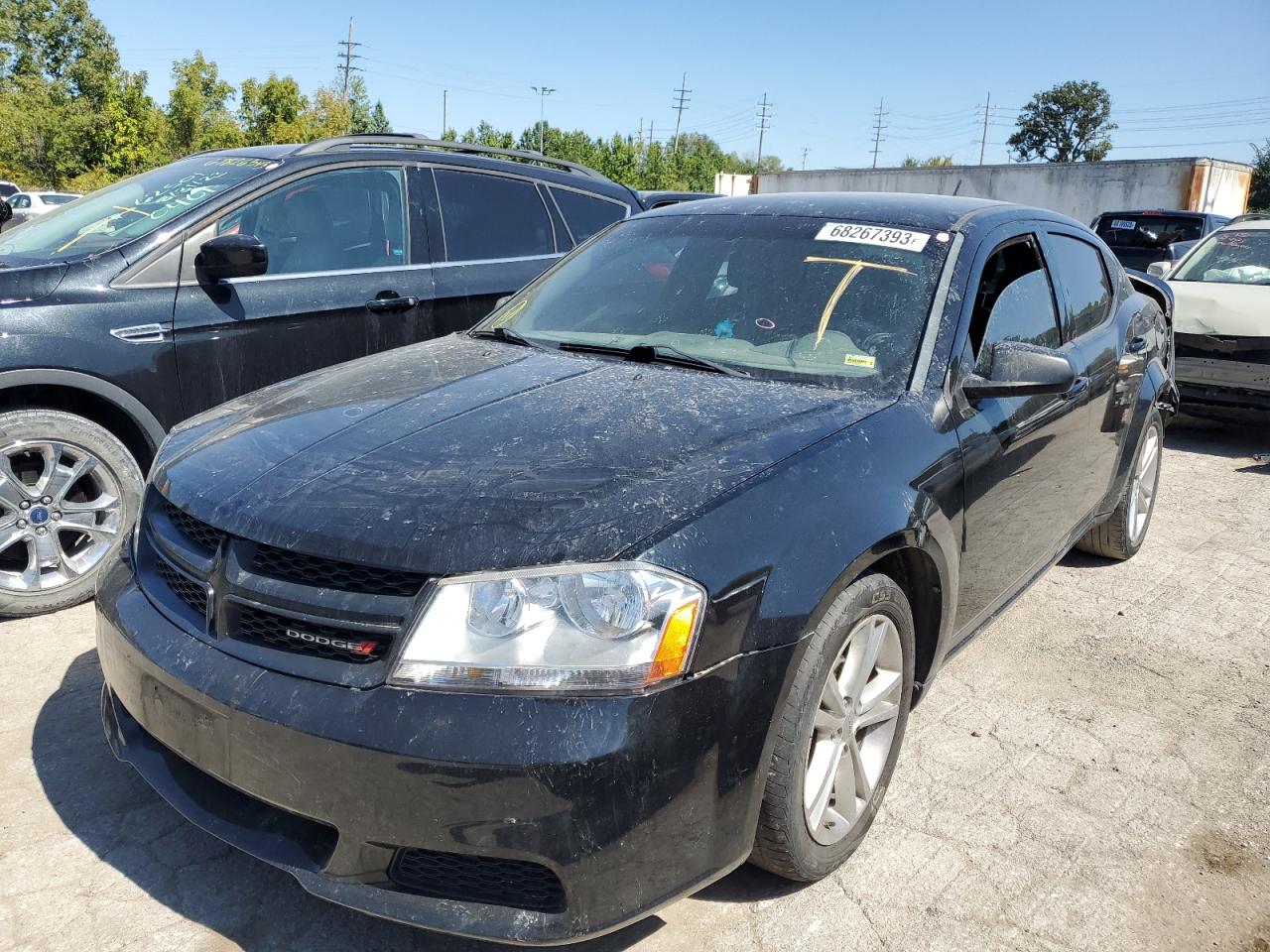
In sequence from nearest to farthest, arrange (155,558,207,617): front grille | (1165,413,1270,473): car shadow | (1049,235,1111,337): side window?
(155,558,207,617): front grille → (1049,235,1111,337): side window → (1165,413,1270,473): car shadow

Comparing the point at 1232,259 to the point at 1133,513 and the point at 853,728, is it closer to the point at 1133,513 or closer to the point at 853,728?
the point at 1133,513

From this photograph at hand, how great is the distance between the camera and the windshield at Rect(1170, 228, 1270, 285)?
8391mm

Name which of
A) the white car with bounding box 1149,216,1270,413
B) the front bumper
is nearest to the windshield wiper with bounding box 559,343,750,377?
the front bumper

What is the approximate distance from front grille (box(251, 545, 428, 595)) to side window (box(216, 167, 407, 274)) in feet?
8.74

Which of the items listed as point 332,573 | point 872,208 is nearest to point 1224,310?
point 872,208

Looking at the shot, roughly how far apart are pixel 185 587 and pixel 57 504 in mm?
1853

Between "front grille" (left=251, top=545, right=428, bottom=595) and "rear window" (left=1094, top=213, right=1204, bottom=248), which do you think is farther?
"rear window" (left=1094, top=213, right=1204, bottom=248)

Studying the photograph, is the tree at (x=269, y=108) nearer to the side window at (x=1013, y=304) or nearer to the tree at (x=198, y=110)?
the tree at (x=198, y=110)

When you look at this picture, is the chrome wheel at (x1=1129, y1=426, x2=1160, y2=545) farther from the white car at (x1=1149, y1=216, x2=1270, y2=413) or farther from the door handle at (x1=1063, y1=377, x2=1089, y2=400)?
the white car at (x1=1149, y1=216, x2=1270, y2=413)

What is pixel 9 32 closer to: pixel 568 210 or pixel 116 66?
pixel 116 66

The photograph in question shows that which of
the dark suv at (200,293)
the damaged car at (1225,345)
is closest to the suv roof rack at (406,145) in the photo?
the dark suv at (200,293)

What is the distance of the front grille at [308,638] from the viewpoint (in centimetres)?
198

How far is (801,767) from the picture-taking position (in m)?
2.21

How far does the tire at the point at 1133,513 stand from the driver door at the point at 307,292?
3420 mm
